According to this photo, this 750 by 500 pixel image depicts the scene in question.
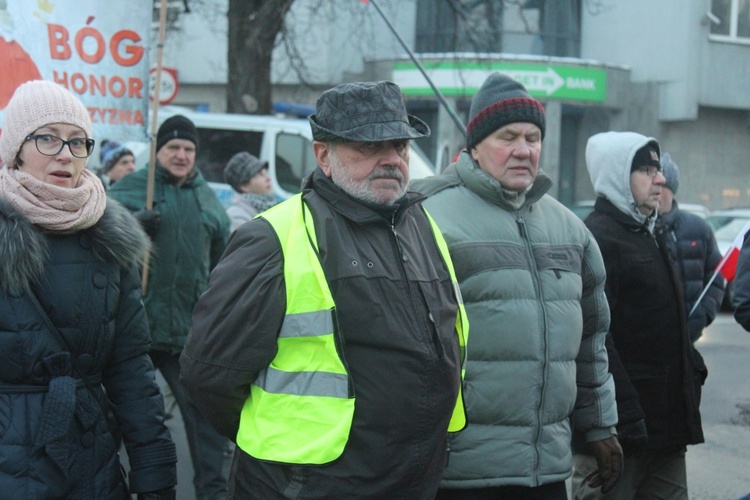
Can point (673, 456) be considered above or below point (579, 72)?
below

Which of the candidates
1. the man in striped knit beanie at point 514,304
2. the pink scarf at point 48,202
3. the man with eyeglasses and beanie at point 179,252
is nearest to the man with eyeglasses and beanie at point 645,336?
the man in striped knit beanie at point 514,304

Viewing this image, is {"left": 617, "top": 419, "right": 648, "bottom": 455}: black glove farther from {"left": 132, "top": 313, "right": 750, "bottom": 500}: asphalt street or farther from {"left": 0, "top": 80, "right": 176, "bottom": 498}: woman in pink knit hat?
{"left": 132, "top": 313, "right": 750, "bottom": 500}: asphalt street

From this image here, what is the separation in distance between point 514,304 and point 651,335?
1.13 meters

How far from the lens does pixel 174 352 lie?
5523mm

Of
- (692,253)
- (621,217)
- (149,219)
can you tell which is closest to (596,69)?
(692,253)

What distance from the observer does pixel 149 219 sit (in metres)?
5.52

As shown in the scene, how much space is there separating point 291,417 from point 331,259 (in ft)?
1.44

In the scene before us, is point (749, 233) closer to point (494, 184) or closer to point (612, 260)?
point (612, 260)

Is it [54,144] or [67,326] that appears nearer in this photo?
[67,326]

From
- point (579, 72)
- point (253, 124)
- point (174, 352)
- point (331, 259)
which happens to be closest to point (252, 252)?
point (331, 259)

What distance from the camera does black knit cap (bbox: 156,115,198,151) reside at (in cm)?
585

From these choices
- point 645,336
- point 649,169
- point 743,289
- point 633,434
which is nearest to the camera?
point 743,289

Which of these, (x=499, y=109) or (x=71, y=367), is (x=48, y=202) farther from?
(x=499, y=109)

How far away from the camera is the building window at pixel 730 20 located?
1132 inches
